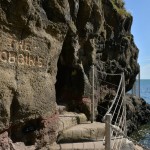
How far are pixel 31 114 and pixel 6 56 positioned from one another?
1.39 m

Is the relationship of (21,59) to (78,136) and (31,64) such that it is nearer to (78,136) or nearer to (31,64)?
(31,64)

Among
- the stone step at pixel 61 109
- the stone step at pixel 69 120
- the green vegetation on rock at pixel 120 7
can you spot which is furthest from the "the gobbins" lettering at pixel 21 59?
the green vegetation on rock at pixel 120 7

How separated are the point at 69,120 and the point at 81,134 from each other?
3.30 ft

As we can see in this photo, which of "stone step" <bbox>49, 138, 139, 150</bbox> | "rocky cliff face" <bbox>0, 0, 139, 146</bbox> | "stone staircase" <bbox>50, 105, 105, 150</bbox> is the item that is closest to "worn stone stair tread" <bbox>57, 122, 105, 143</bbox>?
"stone staircase" <bbox>50, 105, 105, 150</bbox>

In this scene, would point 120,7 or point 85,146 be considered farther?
point 120,7

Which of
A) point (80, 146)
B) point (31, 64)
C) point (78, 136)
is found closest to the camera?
point (31, 64)

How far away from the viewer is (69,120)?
378 inches

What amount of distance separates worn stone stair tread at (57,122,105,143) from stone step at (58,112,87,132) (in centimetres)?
23

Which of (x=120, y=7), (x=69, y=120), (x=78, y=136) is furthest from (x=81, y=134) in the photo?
(x=120, y=7)

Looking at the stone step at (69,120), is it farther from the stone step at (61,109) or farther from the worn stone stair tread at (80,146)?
the worn stone stair tread at (80,146)

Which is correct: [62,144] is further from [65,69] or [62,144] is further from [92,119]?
[65,69]

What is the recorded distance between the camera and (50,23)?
8117 millimetres

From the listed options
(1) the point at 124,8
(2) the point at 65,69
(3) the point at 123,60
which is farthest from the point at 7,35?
(1) the point at 124,8

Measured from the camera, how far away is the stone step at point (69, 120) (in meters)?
9.08
